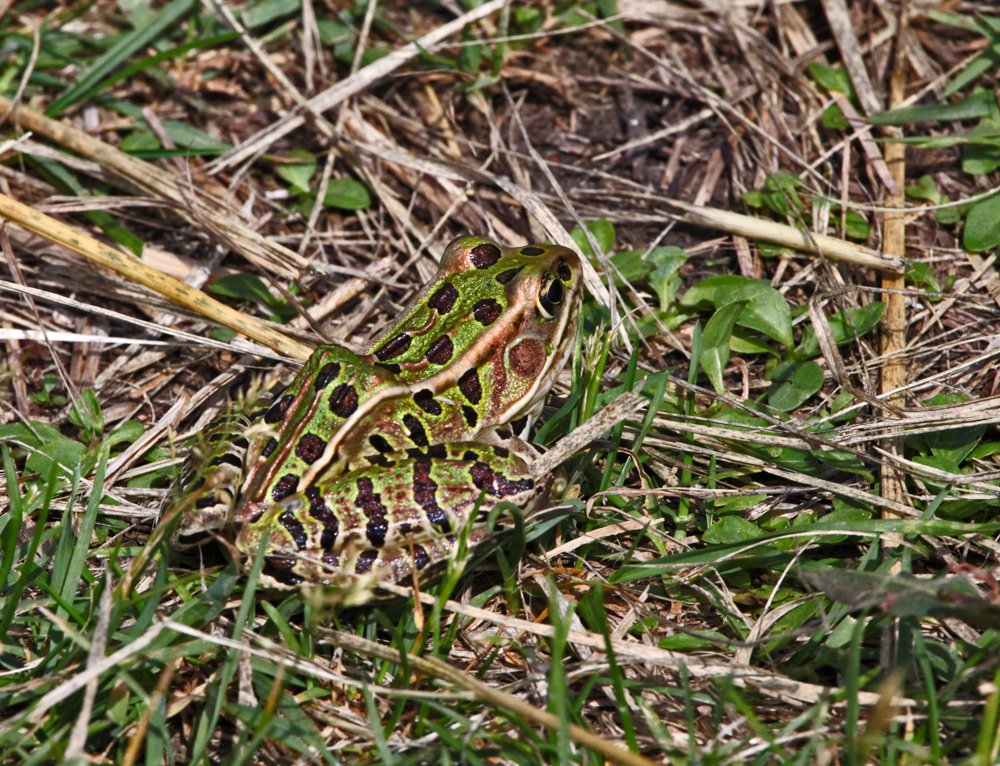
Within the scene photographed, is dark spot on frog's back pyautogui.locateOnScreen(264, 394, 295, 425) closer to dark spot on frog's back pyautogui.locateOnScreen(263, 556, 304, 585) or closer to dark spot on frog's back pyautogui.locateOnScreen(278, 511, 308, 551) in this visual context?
dark spot on frog's back pyautogui.locateOnScreen(278, 511, 308, 551)

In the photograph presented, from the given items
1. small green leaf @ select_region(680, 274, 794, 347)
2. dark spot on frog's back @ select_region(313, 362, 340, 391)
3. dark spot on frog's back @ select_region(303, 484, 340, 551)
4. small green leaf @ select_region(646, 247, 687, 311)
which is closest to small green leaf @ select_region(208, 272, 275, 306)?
dark spot on frog's back @ select_region(313, 362, 340, 391)

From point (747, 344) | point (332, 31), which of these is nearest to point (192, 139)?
point (332, 31)

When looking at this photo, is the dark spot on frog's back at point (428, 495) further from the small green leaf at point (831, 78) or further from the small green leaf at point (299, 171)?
the small green leaf at point (831, 78)

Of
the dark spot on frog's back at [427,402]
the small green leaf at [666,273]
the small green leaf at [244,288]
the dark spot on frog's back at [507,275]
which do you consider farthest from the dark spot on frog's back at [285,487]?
the small green leaf at [666,273]

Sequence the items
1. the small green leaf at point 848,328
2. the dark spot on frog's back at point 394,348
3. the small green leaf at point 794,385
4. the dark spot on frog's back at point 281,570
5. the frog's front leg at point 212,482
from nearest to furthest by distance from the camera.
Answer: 1. the dark spot on frog's back at point 281,570
2. the frog's front leg at point 212,482
3. the dark spot on frog's back at point 394,348
4. the small green leaf at point 794,385
5. the small green leaf at point 848,328

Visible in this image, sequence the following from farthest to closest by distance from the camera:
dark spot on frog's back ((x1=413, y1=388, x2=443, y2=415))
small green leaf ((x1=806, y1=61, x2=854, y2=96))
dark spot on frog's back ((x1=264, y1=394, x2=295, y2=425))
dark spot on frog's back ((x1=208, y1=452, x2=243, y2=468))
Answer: small green leaf ((x1=806, y1=61, x2=854, y2=96)) < dark spot on frog's back ((x1=413, y1=388, x2=443, y2=415)) < dark spot on frog's back ((x1=264, y1=394, x2=295, y2=425)) < dark spot on frog's back ((x1=208, y1=452, x2=243, y2=468))
